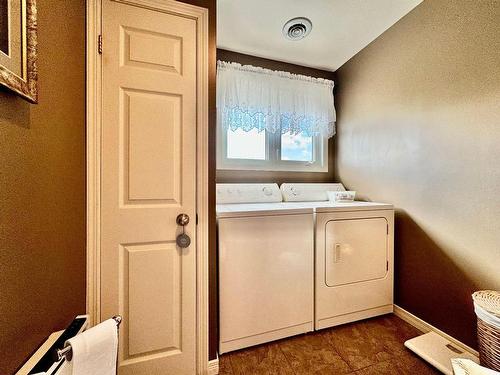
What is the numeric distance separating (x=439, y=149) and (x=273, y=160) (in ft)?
4.52

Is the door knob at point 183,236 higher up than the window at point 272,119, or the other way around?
the window at point 272,119

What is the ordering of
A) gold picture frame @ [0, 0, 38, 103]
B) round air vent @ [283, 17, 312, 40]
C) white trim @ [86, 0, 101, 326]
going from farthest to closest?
1. round air vent @ [283, 17, 312, 40]
2. white trim @ [86, 0, 101, 326]
3. gold picture frame @ [0, 0, 38, 103]

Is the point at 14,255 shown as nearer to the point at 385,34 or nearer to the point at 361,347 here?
the point at 361,347

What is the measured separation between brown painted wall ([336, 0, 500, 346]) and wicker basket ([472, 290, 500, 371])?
232mm

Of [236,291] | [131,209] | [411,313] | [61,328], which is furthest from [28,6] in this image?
[411,313]

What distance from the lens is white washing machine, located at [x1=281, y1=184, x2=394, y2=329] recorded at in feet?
5.75

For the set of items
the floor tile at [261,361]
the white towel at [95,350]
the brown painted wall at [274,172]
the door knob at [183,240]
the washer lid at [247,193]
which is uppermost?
the brown painted wall at [274,172]

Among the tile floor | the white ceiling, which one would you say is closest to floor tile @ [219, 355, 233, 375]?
the tile floor

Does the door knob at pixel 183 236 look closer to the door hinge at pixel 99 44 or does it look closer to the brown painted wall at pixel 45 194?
the brown painted wall at pixel 45 194

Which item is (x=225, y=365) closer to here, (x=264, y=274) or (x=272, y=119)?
(x=264, y=274)

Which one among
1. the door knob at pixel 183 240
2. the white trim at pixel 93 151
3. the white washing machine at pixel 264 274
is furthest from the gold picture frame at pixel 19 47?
the white washing machine at pixel 264 274

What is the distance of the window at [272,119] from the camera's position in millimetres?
2174

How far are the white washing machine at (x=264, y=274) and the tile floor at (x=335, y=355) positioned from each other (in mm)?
71

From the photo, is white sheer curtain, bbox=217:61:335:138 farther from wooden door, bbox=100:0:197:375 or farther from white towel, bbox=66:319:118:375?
white towel, bbox=66:319:118:375
